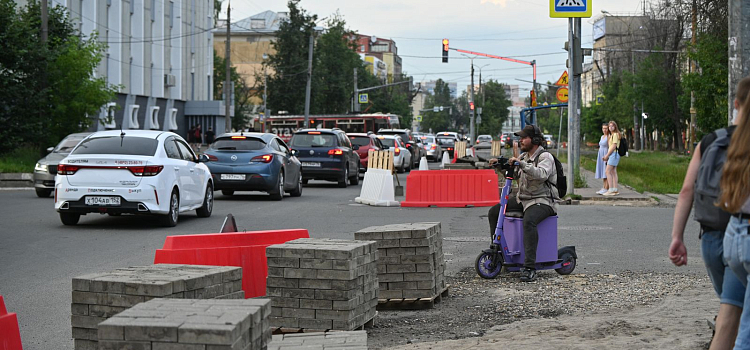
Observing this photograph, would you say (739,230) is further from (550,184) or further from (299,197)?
(299,197)

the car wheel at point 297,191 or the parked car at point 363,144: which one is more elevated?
the parked car at point 363,144

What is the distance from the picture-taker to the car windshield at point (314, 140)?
28094 millimetres

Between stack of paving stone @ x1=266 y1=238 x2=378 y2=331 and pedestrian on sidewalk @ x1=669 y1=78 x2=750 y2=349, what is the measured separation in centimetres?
255

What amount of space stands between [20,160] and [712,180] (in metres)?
29.0

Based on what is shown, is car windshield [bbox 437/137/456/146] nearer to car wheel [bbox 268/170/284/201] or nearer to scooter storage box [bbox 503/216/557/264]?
car wheel [bbox 268/170/284/201]

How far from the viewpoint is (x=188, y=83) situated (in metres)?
67.4

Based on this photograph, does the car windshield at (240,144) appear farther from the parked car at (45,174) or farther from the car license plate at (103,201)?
the car license plate at (103,201)

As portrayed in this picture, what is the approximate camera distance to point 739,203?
4.23m

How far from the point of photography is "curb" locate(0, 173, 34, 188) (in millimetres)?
26750

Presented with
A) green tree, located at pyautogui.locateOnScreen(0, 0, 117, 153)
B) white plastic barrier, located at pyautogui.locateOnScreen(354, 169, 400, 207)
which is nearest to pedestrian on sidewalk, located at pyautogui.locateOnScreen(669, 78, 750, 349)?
white plastic barrier, located at pyautogui.locateOnScreen(354, 169, 400, 207)

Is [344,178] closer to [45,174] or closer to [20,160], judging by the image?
[45,174]

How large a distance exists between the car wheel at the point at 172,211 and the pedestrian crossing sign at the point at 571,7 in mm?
9740

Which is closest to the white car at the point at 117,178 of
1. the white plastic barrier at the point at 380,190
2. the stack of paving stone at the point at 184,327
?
the white plastic barrier at the point at 380,190

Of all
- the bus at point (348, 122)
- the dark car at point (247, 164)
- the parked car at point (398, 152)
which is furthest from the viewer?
the bus at point (348, 122)
